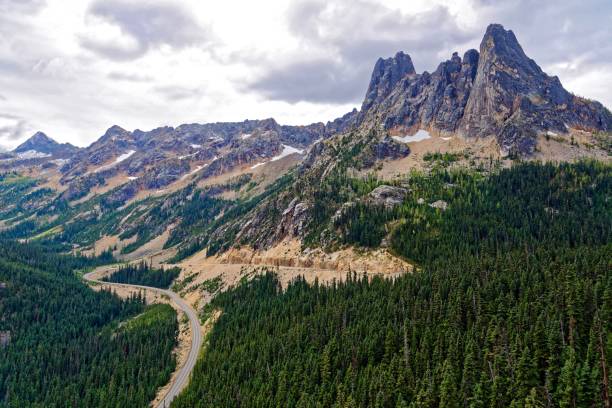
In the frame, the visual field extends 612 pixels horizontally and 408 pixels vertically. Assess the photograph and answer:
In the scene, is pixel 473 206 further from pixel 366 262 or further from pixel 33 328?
pixel 33 328

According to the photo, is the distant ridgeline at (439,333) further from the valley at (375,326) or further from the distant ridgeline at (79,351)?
the distant ridgeline at (79,351)

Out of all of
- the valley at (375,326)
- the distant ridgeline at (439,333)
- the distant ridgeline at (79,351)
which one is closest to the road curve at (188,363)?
the valley at (375,326)

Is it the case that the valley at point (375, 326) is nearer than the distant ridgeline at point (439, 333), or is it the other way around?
the distant ridgeline at point (439, 333)

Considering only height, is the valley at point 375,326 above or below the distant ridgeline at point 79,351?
above

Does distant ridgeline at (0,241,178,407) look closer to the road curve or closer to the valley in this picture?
the valley

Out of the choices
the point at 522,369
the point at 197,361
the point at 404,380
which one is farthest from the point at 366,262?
the point at 522,369

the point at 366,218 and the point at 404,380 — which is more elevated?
the point at 366,218

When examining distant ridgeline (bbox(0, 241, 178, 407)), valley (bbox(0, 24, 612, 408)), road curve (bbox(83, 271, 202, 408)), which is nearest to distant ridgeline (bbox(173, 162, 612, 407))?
valley (bbox(0, 24, 612, 408))

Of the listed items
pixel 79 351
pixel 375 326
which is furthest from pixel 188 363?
pixel 375 326
